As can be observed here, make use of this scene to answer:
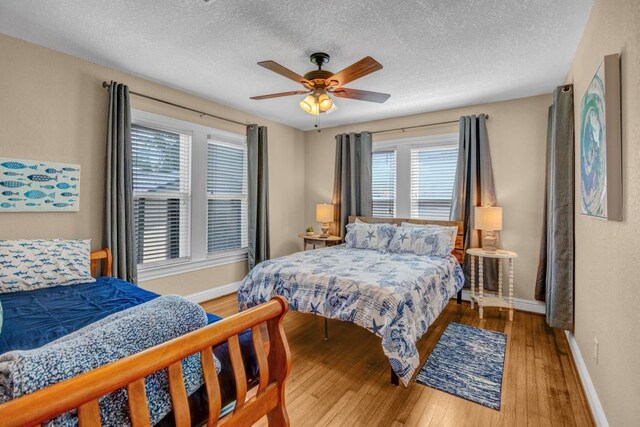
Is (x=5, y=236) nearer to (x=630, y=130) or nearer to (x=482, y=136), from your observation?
(x=630, y=130)

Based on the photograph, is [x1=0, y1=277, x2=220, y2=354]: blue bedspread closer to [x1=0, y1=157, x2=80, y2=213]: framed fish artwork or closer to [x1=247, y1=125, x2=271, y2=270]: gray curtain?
[x1=0, y1=157, x2=80, y2=213]: framed fish artwork

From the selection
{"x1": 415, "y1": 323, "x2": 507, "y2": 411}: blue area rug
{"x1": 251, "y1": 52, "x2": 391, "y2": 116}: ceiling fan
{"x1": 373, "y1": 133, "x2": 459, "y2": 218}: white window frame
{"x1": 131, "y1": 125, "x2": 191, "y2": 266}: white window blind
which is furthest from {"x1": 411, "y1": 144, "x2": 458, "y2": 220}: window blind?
{"x1": 131, "y1": 125, "x2": 191, "y2": 266}: white window blind

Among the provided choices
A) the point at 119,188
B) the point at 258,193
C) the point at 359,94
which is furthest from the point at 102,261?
the point at 359,94

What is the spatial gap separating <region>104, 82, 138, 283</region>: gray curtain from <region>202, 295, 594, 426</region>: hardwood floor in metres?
1.78

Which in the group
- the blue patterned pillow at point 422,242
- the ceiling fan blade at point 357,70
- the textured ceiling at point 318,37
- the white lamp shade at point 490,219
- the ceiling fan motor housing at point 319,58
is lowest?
the blue patterned pillow at point 422,242

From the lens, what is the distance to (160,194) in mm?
3549

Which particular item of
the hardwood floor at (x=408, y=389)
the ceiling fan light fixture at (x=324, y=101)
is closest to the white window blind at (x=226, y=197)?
the hardwood floor at (x=408, y=389)

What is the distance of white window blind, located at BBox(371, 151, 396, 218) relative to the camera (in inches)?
183

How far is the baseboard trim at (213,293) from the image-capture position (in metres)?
3.89

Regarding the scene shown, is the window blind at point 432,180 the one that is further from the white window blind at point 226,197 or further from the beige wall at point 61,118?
the beige wall at point 61,118

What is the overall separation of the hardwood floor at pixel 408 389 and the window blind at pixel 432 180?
1.75 m

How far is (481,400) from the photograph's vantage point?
2012 mm

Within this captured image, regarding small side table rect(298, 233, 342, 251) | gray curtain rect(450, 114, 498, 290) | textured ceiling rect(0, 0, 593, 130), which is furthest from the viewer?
small side table rect(298, 233, 342, 251)

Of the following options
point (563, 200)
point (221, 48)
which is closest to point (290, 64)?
point (221, 48)
